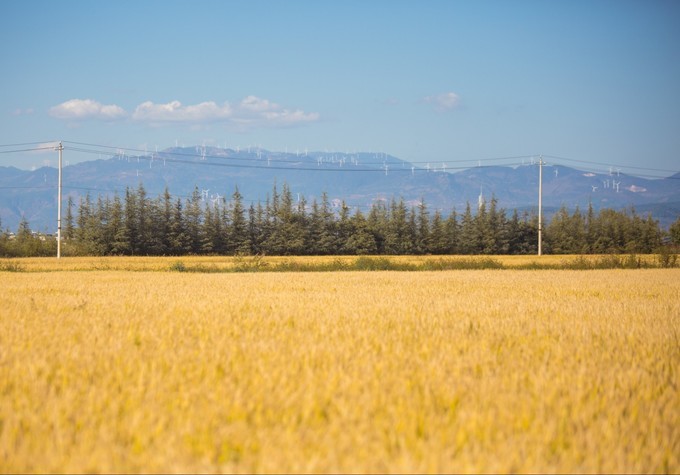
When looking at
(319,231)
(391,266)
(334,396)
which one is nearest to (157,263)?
(391,266)

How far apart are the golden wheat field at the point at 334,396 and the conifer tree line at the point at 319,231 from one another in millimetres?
66340

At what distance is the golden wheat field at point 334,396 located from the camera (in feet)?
15.5

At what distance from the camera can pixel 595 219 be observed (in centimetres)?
9106

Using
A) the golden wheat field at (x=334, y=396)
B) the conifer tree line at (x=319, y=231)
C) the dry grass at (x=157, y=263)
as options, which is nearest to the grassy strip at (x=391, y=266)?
the dry grass at (x=157, y=263)

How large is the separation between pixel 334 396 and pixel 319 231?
76.8 metres

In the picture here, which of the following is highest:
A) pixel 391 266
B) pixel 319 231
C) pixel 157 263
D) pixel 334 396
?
pixel 319 231

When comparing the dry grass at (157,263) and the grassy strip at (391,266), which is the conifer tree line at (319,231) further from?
the grassy strip at (391,266)

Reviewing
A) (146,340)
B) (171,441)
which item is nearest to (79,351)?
(146,340)

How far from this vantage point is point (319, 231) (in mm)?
82875

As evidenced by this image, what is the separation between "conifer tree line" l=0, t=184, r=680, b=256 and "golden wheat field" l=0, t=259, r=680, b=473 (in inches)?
2612

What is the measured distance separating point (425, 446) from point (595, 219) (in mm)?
92814

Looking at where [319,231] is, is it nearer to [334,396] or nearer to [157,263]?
[157,263]

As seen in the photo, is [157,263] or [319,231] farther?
[319,231]

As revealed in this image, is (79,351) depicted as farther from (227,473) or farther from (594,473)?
(594,473)
